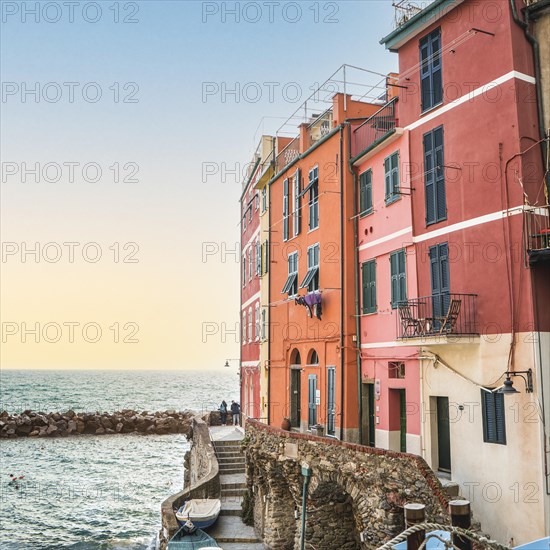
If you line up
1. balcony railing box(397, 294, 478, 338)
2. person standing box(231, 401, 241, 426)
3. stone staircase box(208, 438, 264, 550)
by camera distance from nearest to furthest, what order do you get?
balcony railing box(397, 294, 478, 338) → stone staircase box(208, 438, 264, 550) → person standing box(231, 401, 241, 426)

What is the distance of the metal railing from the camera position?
14742 mm

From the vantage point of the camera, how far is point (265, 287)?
32.2 meters

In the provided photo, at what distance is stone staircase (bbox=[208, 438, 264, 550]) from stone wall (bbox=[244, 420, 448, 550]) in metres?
0.73

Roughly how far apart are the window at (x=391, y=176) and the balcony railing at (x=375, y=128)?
2.81ft

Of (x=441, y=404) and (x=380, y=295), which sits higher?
(x=380, y=295)

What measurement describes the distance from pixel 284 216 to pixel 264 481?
41.0ft

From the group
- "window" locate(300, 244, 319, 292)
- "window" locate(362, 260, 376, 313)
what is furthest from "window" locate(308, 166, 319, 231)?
"window" locate(362, 260, 376, 313)

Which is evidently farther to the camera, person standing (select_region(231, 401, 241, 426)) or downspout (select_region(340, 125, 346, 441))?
person standing (select_region(231, 401, 241, 426))

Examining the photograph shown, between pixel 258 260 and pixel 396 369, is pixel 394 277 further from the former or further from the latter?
pixel 258 260

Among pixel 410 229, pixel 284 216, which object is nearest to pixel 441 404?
pixel 410 229

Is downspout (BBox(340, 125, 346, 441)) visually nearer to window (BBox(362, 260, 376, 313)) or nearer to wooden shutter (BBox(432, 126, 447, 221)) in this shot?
window (BBox(362, 260, 376, 313))

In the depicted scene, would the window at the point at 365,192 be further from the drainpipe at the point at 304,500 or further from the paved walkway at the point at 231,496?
the paved walkway at the point at 231,496

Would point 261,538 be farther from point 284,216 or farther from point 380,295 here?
point 284,216

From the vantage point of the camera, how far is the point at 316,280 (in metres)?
25.0
